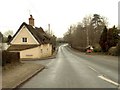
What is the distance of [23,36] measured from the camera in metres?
59.8

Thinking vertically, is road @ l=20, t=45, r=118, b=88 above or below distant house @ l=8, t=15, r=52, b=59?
below

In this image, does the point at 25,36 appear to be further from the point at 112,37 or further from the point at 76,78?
the point at 76,78

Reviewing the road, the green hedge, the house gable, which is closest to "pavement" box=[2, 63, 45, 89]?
the road

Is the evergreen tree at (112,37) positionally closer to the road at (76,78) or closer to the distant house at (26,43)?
the distant house at (26,43)

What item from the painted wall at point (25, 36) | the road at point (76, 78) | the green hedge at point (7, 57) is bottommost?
the road at point (76, 78)

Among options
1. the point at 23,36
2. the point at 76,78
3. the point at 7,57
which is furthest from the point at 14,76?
the point at 23,36

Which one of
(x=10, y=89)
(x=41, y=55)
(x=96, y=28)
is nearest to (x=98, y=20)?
(x=96, y=28)

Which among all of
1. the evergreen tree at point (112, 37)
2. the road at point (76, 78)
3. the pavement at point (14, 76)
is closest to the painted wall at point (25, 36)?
the evergreen tree at point (112, 37)

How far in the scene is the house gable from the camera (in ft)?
193

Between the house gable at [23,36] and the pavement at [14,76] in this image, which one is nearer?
the pavement at [14,76]

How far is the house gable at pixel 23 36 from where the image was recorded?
193 ft

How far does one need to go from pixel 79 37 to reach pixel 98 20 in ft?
58.8

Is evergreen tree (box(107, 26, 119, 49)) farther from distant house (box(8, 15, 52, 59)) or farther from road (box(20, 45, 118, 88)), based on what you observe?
road (box(20, 45, 118, 88))

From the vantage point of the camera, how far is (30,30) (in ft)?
194
